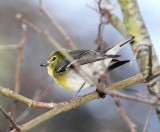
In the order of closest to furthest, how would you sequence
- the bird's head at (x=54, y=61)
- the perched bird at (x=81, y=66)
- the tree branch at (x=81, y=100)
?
the tree branch at (x=81, y=100) → the perched bird at (x=81, y=66) → the bird's head at (x=54, y=61)

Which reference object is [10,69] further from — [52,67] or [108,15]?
[108,15]

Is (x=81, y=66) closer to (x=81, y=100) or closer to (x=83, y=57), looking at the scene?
(x=83, y=57)

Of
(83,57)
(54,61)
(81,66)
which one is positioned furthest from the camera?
(54,61)

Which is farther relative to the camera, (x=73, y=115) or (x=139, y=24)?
(x=73, y=115)

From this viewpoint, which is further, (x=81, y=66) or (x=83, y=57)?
(x=83, y=57)

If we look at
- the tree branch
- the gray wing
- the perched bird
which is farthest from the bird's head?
the tree branch

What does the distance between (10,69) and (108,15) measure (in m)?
2.60

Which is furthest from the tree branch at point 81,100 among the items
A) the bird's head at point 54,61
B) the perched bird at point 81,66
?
the bird's head at point 54,61

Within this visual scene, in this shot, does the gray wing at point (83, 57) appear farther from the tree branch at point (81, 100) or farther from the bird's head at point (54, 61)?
the tree branch at point (81, 100)

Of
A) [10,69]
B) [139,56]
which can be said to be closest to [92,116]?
[10,69]

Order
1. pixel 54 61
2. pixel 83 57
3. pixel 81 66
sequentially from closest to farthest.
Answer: pixel 81 66 → pixel 83 57 → pixel 54 61

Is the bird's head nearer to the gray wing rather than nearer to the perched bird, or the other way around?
the perched bird

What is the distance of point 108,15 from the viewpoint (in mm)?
2309

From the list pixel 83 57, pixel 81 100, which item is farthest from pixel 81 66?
pixel 81 100
